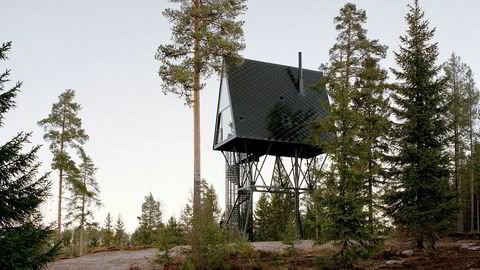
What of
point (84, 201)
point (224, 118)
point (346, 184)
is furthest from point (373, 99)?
point (84, 201)

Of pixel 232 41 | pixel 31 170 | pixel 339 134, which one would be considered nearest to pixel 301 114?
pixel 232 41

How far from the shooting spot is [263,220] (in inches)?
1805

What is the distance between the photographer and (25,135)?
43.4ft

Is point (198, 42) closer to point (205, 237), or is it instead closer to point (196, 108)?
point (196, 108)

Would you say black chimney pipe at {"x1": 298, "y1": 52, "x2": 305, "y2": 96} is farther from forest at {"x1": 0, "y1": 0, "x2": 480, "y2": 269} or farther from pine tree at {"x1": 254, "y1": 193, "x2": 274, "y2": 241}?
pine tree at {"x1": 254, "y1": 193, "x2": 274, "y2": 241}

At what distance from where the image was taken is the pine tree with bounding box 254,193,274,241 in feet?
147

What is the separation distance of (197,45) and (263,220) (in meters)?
26.1

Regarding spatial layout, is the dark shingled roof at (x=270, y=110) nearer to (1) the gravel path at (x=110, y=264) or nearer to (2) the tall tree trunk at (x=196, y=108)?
(2) the tall tree trunk at (x=196, y=108)

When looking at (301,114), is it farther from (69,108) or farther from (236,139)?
(69,108)

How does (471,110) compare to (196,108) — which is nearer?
(196,108)

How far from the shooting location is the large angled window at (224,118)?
2980cm

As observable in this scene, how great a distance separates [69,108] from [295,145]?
1536 cm

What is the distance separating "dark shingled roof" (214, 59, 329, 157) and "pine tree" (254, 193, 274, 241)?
1392 centimetres

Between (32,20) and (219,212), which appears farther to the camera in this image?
(32,20)
